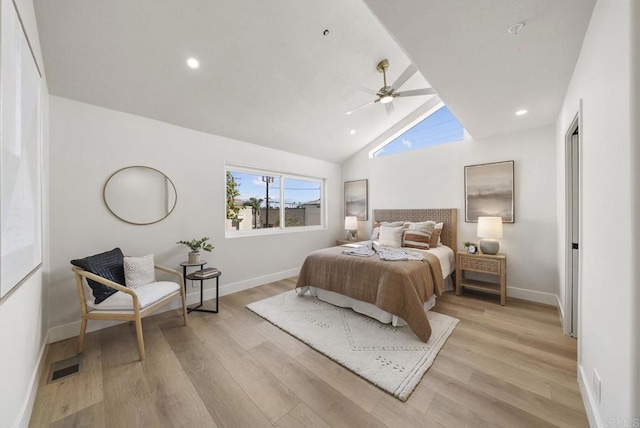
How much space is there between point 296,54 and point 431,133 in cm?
288

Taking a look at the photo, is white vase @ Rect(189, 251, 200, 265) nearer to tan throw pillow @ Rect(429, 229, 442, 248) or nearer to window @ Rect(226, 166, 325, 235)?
window @ Rect(226, 166, 325, 235)

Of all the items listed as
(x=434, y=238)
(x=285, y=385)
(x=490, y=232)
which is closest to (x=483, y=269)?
(x=490, y=232)

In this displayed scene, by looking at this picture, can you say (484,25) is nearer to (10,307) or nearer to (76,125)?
(10,307)

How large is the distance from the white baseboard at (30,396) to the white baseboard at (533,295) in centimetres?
494

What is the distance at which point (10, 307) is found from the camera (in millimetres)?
1244

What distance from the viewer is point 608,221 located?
1189mm

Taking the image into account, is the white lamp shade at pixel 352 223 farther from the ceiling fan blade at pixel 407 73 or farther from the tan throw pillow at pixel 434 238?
the ceiling fan blade at pixel 407 73

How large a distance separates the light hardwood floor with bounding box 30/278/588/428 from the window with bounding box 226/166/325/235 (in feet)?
6.41

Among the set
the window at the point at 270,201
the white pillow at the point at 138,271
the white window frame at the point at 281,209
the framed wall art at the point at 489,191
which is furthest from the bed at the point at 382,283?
the white pillow at the point at 138,271

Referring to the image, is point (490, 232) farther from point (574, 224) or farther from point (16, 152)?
point (16, 152)

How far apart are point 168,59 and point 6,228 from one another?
6.41ft

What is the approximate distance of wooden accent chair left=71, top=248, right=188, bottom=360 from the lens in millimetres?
2068

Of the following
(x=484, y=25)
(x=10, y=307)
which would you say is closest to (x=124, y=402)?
(x=10, y=307)

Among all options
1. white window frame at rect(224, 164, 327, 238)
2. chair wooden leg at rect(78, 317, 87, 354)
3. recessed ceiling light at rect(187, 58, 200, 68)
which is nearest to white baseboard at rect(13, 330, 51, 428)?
chair wooden leg at rect(78, 317, 87, 354)
